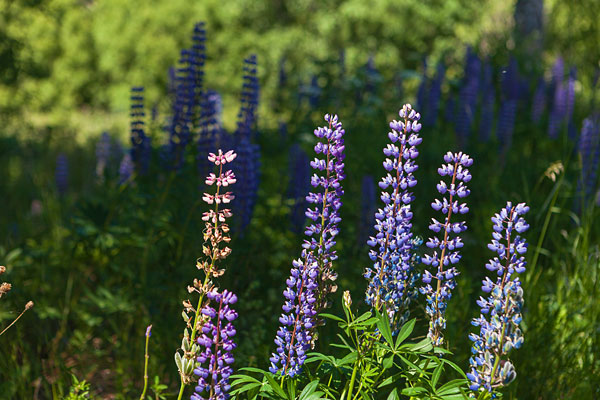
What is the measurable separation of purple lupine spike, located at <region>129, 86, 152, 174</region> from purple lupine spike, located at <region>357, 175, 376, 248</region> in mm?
1420

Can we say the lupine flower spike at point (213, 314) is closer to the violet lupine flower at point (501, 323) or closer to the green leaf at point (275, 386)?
the green leaf at point (275, 386)

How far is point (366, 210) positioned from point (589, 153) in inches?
A: 63.5

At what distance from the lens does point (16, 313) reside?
9.51 ft

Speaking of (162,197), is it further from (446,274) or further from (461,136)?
(461,136)

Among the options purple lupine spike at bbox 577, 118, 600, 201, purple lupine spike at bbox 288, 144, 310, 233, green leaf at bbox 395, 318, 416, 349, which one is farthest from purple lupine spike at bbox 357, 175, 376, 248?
green leaf at bbox 395, 318, 416, 349

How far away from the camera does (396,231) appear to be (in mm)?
1723

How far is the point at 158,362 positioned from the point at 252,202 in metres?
1.00

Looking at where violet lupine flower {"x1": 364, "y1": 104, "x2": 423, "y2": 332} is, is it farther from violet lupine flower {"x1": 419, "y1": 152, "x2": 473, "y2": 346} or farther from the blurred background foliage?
the blurred background foliage

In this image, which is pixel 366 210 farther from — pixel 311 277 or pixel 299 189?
pixel 311 277

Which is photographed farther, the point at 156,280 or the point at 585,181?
the point at 585,181

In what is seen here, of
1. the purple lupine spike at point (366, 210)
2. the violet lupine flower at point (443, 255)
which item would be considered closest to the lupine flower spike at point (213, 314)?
the violet lupine flower at point (443, 255)

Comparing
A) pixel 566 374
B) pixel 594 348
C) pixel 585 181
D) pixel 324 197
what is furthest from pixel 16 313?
pixel 585 181

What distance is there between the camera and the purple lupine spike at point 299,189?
347 centimetres

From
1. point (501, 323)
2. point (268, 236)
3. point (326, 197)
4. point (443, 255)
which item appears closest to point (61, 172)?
point (268, 236)
